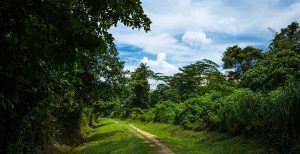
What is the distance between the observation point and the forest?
19.5ft

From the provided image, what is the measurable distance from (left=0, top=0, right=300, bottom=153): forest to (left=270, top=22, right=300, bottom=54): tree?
0.46ft

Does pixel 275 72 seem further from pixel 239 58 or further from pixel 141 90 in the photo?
pixel 141 90

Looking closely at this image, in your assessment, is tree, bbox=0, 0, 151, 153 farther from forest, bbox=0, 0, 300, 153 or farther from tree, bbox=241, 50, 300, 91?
tree, bbox=241, 50, 300, 91

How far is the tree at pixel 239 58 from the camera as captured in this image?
4722cm

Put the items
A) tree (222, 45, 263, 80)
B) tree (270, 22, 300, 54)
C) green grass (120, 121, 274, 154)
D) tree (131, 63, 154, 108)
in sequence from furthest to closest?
tree (131, 63, 154, 108), tree (222, 45, 263, 80), tree (270, 22, 300, 54), green grass (120, 121, 274, 154)

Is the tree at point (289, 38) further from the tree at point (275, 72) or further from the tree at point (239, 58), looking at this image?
the tree at point (275, 72)

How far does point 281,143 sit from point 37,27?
1148 centimetres

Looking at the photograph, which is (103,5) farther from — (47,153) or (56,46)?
(47,153)

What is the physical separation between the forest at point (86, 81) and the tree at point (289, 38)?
5.6 inches

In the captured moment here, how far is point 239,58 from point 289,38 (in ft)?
26.9

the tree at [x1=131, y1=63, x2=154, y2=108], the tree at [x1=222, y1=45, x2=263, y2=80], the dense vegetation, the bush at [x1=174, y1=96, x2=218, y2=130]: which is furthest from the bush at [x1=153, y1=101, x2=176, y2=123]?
the tree at [x1=131, y1=63, x2=154, y2=108]

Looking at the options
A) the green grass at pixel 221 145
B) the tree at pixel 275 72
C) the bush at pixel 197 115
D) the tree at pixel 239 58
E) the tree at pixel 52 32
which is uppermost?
the tree at pixel 239 58

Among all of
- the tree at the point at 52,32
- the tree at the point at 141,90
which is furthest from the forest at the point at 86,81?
the tree at the point at 141,90

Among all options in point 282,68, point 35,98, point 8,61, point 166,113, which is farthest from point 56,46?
point 166,113
